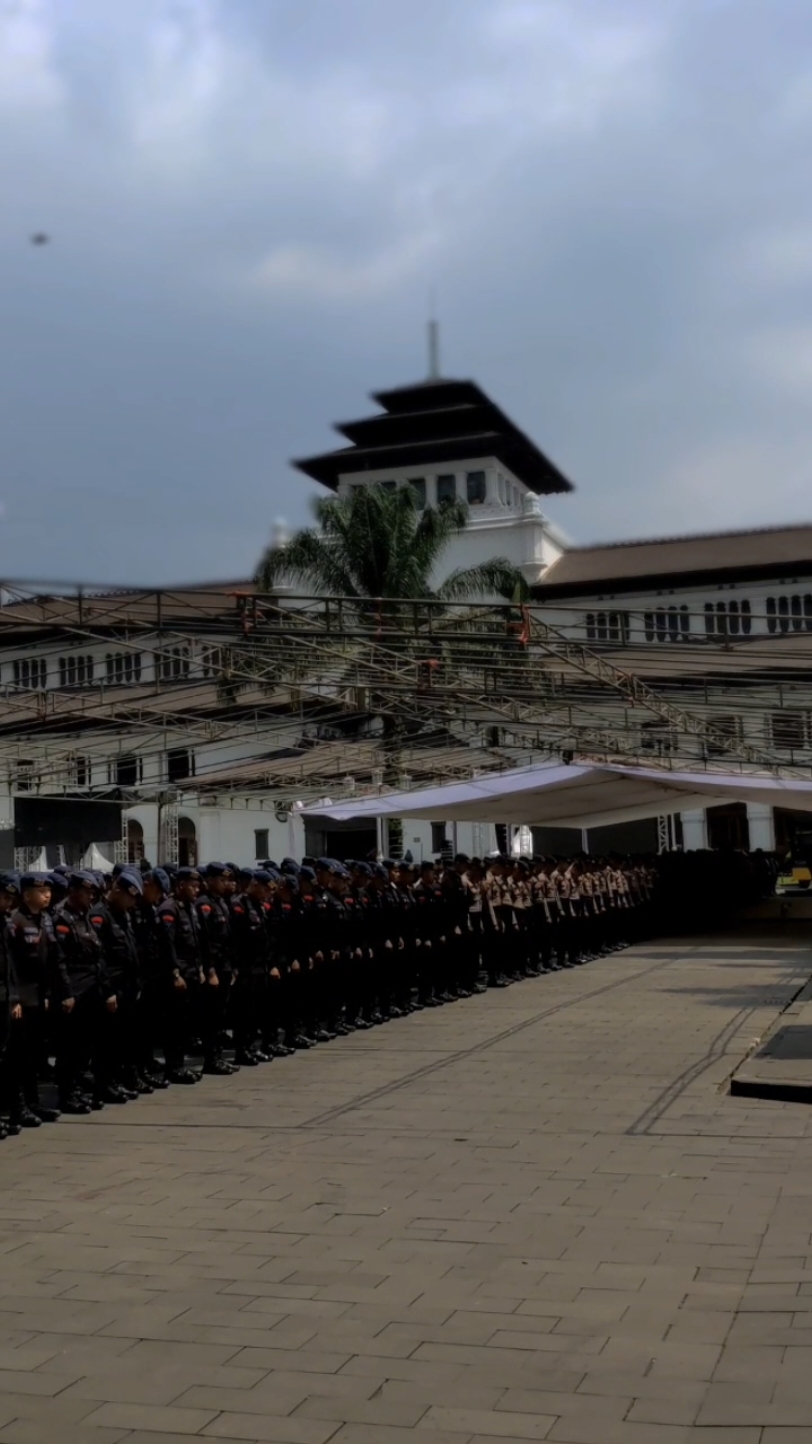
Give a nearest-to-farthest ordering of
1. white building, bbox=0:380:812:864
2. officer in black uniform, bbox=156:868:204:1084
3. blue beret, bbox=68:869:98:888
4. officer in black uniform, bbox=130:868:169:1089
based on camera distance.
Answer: blue beret, bbox=68:869:98:888 → officer in black uniform, bbox=130:868:169:1089 → officer in black uniform, bbox=156:868:204:1084 → white building, bbox=0:380:812:864

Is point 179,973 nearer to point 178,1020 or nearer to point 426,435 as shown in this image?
point 178,1020

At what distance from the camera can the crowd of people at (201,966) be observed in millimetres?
9531

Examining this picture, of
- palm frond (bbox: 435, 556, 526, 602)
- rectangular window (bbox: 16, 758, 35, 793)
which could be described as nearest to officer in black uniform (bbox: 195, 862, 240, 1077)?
rectangular window (bbox: 16, 758, 35, 793)

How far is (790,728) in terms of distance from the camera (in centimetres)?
2881

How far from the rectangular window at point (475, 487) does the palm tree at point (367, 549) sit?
79.2ft

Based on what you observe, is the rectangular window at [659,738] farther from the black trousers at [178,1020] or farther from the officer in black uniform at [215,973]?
the black trousers at [178,1020]

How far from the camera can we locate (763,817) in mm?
51750

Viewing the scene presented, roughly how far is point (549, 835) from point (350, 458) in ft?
66.3

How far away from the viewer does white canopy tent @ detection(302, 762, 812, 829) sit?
2264 centimetres

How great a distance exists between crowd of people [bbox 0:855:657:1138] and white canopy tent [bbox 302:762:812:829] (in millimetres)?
4476

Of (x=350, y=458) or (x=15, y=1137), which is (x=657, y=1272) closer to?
(x=15, y=1137)

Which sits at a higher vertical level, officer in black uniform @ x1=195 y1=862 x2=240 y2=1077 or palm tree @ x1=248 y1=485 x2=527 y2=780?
palm tree @ x1=248 y1=485 x2=527 y2=780

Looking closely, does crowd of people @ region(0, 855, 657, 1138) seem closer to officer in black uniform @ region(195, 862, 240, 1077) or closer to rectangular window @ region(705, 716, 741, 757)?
officer in black uniform @ region(195, 862, 240, 1077)

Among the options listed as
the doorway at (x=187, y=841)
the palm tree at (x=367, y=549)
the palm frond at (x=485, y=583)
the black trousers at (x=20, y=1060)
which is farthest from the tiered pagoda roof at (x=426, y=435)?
the black trousers at (x=20, y=1060)
